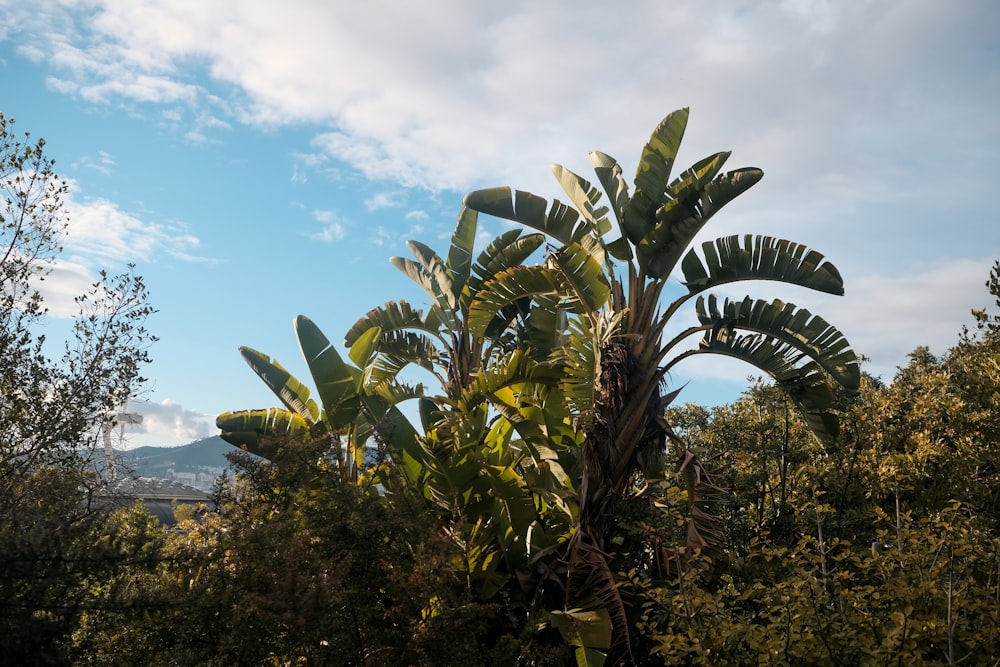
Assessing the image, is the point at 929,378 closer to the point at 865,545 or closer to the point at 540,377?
the point at 865,545

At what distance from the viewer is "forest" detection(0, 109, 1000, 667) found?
6.20m

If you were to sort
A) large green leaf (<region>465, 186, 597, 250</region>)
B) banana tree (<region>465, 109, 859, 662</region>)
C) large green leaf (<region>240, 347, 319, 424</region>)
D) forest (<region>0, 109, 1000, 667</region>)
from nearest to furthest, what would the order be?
1. forest (<region>0, 109, 1000, 667</region>)
2. banana tree (<region>465, 109, 859, 662</region>)
3. large green leaf (<region>465, 186, 597, 250</region>)
4. large green leaf (<region>240, 347, 319, 424</region>)

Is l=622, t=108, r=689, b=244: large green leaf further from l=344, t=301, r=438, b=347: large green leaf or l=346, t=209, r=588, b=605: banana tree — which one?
l=344, t=301, r=438, b=347: large green leaf

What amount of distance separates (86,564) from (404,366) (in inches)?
250

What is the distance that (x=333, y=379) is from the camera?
10.4m

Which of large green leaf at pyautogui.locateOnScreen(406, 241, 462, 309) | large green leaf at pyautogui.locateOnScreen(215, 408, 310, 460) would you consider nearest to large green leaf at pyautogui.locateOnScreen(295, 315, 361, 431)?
large green leaf at pyautogui.locateOnScreen(215, 408, 310, 460)

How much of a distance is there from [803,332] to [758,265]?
874 millimetres

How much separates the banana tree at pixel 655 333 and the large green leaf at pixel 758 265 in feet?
0.04

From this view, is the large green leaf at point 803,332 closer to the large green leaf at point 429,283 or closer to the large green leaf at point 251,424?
the large green leaf at point 429,283

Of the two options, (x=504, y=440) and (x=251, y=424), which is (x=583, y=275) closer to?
(x=504, y=440)

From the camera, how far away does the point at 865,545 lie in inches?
432

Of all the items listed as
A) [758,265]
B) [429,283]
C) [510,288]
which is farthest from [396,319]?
[758,265]

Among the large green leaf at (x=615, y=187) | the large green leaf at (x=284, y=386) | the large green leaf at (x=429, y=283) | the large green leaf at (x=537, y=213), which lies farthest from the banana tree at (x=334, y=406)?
the large green leaf at (x=615, y=187)

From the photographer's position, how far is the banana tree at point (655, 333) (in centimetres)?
818
